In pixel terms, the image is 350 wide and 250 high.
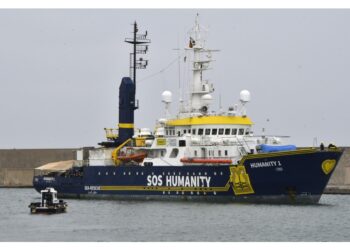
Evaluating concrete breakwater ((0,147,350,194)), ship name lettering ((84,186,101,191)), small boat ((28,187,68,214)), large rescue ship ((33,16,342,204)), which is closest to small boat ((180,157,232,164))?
large rescue ship ((33,16,342,204))

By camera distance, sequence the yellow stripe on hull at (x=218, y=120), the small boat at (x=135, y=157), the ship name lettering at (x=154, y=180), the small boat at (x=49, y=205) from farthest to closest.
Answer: the small boat at (x=135, y=157), the ship name lettering at (x=154, y=180), the yellow stripe on hull at (x=218, y=120), the small boat at (x=49, y=205)

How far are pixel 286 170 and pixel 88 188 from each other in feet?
44.7

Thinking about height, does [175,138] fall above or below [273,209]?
above

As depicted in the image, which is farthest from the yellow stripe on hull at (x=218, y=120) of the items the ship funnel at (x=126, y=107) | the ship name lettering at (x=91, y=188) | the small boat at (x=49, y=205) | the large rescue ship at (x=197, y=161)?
the small boat at (x=49, y=205)

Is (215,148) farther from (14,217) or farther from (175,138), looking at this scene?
(14,217)

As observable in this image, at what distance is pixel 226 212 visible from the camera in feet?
172

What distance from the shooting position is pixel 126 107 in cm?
6569

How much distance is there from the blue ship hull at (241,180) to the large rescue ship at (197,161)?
0.16ft

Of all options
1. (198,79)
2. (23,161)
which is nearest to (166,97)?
(198,79)

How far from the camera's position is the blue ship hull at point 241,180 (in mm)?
55156

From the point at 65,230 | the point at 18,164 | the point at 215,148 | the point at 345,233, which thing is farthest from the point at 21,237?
the point at 18,164

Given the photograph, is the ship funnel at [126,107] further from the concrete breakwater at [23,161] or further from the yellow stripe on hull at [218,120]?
the concrete breakwater at [23,161]

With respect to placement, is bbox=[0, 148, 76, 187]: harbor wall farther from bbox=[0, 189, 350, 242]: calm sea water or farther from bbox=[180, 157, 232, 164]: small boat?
bbox=[180, 157, 232, 164]: small boat

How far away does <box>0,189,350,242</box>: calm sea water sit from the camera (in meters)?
44.3
